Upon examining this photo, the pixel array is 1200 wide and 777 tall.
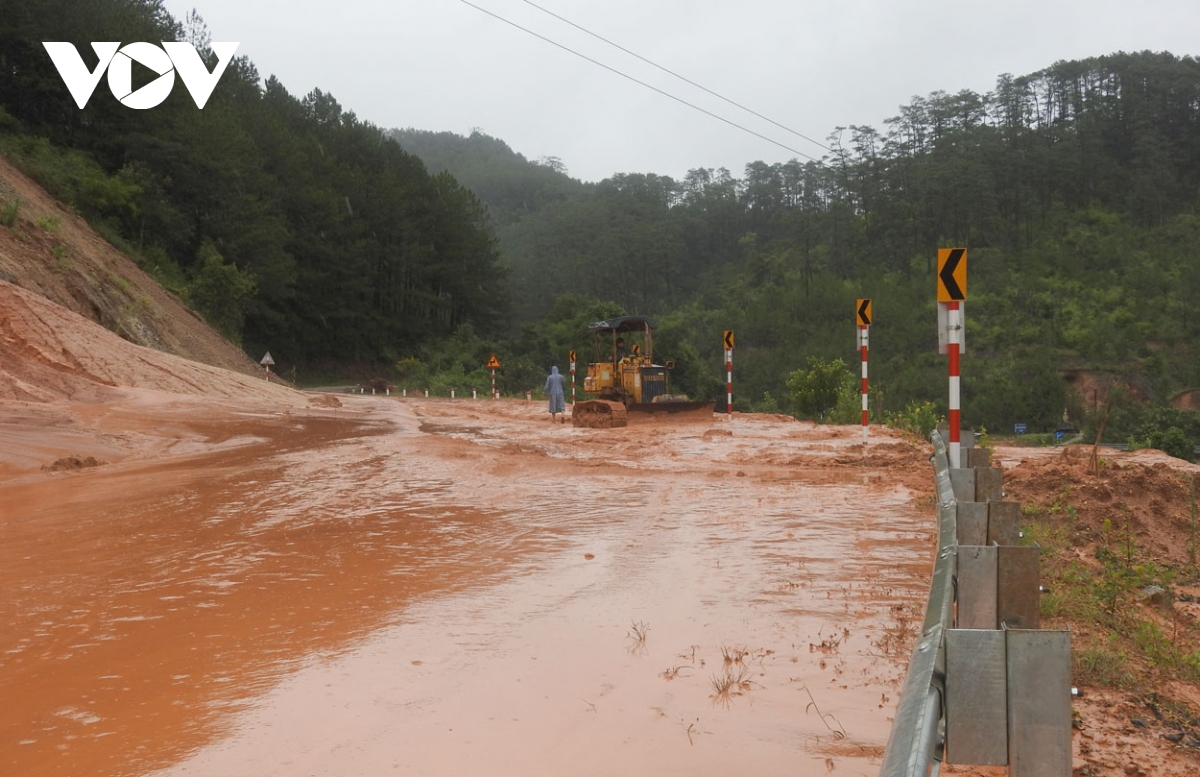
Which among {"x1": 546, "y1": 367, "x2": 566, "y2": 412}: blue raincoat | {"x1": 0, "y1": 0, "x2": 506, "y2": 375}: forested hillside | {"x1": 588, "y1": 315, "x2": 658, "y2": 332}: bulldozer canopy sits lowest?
{"x1": 546, "y1": 367, "x2": 566, "y2": 412}: blue raincoat

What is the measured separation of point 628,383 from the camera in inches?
880

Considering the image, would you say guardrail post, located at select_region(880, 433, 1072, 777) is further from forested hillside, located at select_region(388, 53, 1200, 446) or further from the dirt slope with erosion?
forested hillside, located at select_region(388, 53, 1200, 446)

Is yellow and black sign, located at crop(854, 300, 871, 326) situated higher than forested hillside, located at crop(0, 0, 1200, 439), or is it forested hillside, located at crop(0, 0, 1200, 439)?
forested hillside, located at crop(0, 0, 1200, 439)

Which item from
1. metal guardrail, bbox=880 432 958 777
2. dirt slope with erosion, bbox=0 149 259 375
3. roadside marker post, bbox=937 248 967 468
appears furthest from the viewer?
dirt slope with erosion, bbox=0 149 259 375

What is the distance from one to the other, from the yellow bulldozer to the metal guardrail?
16.9m

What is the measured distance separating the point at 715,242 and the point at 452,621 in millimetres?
100740

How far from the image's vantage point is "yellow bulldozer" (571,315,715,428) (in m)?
20.2

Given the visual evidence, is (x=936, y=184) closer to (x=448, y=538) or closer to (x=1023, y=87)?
(x=1023, y=87)

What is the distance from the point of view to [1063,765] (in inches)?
93.0

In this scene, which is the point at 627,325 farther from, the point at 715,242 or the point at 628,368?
the point at 715,242

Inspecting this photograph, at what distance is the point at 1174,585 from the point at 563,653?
4.61 metres

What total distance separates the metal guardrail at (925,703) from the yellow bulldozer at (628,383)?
55.5ft

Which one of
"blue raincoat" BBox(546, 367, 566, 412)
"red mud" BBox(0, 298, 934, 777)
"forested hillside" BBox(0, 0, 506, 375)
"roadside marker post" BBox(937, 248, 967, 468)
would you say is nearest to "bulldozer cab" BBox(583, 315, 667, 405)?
"blue raincoat" BBox(546, 367, 566, 412)

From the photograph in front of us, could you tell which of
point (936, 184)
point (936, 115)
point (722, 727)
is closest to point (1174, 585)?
point (722, 727)
